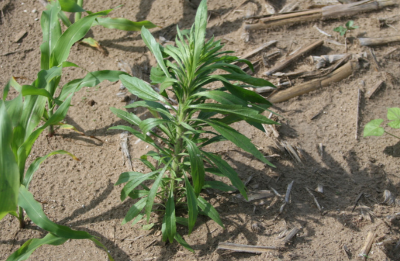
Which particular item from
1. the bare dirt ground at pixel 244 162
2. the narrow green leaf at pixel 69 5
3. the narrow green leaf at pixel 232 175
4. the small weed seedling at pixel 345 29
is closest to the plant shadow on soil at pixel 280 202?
the bare dirt ground at pixel 244 162

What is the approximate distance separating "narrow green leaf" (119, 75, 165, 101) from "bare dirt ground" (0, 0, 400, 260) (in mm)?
1067

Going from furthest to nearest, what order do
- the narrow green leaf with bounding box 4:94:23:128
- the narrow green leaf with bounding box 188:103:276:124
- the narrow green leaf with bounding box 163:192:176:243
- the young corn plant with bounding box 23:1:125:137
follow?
the young corn plant with bounding box 23:1:125:137 < the narrow green leaf with bounding box 4:94:23:128 < the narrow green leaf with bounding box 163:192:176:243 < the narrow green leaf with bounding box 188:103:276:124

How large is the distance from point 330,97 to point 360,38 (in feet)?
3.27

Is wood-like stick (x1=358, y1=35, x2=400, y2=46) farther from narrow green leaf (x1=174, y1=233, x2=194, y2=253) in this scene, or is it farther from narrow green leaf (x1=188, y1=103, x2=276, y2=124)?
narrow green leaf (x1=174, y1=233, x2=194, y2=253)

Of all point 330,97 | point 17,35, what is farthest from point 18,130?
point 330,97

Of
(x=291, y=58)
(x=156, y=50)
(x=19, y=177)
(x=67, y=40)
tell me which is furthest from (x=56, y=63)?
(x=291, y=58)

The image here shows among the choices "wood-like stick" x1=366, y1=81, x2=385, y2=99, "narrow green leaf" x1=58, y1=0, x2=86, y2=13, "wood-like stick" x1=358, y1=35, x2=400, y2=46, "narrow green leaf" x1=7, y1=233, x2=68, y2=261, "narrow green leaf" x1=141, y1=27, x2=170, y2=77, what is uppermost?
"narrow green leaf" x1=58, y1=0, x2=86, y2=13

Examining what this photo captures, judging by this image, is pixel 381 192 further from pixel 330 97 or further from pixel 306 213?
pixel 330 97

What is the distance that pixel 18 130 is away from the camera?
3.01 metres

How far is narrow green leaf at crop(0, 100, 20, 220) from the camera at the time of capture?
244 centimetres

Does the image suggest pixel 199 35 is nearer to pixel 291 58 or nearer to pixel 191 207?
pixel 191 207

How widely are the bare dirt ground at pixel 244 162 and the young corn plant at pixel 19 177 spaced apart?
367mm

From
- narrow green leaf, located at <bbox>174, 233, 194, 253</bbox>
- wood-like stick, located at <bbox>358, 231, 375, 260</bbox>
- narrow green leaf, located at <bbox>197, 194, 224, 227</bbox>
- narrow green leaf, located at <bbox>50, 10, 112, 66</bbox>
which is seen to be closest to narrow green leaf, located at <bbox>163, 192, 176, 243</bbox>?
narrow green leaf, located at <bbox>174, 233, 194, 253</bbox>

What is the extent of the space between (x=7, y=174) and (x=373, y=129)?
3.14 m
